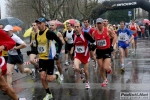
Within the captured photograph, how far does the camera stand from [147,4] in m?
39.3

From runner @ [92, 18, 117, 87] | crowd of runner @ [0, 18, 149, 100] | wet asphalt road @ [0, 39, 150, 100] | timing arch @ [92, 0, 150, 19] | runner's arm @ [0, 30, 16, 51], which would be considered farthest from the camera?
timing arch @ [92, 0, 150, 19]

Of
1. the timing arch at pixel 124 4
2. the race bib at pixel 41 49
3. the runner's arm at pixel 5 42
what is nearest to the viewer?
the runner's arm at pixel 5 42

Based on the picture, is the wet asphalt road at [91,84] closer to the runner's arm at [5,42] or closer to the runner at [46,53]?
the runner at [46,53]

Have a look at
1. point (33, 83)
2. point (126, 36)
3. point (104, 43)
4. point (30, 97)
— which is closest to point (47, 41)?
point (30, 97)

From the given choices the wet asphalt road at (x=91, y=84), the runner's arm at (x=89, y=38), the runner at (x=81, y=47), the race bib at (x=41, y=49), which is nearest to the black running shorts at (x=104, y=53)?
the runner at (x=81, y=47)

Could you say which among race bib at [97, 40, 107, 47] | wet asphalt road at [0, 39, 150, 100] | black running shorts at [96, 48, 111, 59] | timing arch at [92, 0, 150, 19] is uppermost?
timing arch at [92, 0, 150, 19]

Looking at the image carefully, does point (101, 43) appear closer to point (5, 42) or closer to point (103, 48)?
point (103, 48)

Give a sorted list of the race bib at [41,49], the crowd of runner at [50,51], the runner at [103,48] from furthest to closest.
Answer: the runner at [103,48] → the race bib at [41,49] → the crowd of runner at [50,51]

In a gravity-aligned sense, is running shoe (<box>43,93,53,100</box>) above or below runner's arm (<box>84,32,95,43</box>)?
below

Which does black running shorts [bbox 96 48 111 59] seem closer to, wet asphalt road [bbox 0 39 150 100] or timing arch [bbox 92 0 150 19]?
wet asphalt road [bbox 0 39 150 100]

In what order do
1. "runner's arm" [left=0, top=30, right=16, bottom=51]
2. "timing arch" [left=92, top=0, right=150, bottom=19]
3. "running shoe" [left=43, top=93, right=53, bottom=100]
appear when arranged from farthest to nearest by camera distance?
"timing arch" [left=92, top=0, right=150, bottom=19]
"running shoe" [left=43, top=93, right=53, bottom=100]
"runner's arm" [left=0, top=30, right=16, bottom=51]

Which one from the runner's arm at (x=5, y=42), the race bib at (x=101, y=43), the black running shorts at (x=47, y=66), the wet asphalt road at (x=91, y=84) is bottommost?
the wet asphalt road at (x=91, y=84)

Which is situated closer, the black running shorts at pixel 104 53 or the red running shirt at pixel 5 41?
the red running shirt at pixel 5 41

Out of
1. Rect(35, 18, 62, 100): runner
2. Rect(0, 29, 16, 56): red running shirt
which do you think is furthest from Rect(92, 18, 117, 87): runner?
Rect(0, 29, 16, 56): red running shirt
